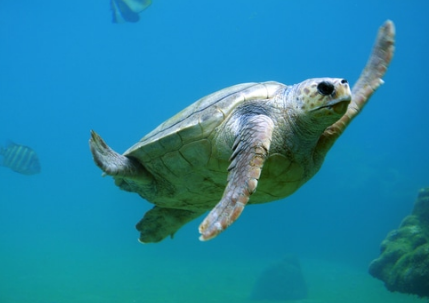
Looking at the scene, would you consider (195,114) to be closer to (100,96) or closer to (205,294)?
(205,294)

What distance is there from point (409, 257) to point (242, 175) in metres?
7.88

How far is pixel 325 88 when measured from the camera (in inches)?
114

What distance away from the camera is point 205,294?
15.4m

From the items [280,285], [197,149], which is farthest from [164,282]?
[197,149]

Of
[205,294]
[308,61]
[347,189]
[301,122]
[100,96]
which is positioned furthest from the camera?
[100,96]

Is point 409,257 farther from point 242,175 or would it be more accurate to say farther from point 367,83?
point 242,175

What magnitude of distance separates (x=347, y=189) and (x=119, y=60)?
67245 mm

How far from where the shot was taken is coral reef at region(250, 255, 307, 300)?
604 inches

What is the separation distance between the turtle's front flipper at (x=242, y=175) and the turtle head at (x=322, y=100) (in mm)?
337

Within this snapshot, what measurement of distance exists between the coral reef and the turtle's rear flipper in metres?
11.6

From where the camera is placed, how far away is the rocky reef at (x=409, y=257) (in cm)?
806

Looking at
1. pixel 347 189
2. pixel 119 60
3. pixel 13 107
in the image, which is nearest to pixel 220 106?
pixel 347 189

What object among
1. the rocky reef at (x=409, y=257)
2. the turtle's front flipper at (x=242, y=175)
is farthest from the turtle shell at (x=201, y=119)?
the rocky reef at (x=409, y=257)

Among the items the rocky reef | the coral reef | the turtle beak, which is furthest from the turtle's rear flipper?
the coral reef
